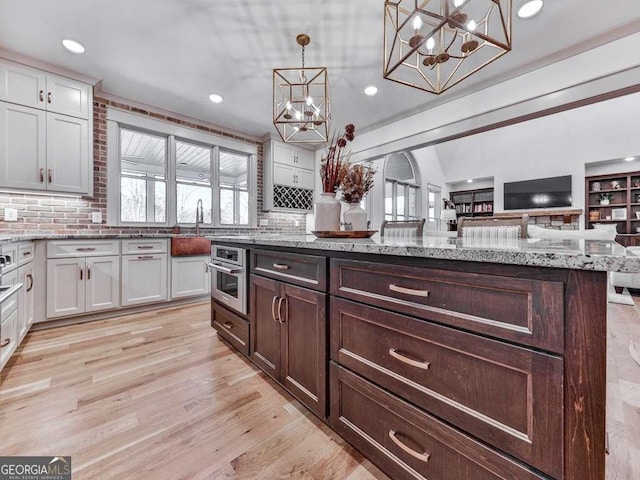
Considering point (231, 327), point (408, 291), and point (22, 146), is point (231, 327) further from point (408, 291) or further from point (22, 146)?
point (22, 146)

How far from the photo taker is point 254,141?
468cm

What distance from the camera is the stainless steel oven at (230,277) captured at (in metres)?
1.84

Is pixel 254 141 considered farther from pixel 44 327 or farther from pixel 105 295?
pixel 44 327

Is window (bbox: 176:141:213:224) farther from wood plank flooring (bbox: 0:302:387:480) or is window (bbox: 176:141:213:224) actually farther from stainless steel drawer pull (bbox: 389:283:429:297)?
stainless steel drawer pull (bbox: 389:283:429:297)

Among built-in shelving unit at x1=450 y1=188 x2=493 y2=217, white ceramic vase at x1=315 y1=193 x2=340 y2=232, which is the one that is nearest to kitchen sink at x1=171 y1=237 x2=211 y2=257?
white ceramic vase at x1=315 y1=193 x2=340 y2=232

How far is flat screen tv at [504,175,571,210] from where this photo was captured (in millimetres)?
6746

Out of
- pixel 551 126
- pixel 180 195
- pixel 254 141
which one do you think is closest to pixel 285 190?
pixel 254 141

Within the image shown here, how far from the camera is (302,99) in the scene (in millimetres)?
2748

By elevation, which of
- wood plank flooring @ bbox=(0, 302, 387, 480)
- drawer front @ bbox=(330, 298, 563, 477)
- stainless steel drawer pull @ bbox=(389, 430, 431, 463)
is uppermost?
drawer front @ bbox=(330, 298, 563, 477)

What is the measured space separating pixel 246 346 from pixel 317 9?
2.57 metres

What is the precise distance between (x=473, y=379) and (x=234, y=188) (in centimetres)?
435

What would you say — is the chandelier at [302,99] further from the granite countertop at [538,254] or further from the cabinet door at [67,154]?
the cabinet door at [67,154]

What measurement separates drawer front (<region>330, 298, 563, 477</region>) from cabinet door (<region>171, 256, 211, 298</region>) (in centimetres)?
287

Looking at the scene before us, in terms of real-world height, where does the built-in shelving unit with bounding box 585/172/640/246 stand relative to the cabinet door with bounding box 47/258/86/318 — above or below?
above
